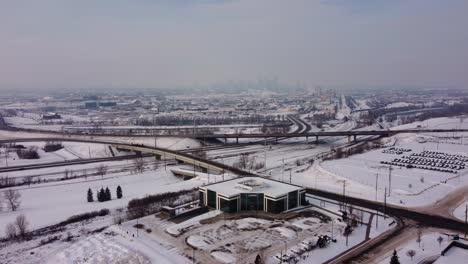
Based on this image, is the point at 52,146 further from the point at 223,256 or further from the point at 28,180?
the point at 223,256

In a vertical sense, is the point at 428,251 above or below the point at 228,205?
below

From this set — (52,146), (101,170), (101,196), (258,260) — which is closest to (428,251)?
(258,260)

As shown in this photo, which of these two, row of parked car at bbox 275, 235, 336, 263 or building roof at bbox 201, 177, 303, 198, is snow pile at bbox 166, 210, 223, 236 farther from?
row of parked car at bbox 275, 235, 336, 263

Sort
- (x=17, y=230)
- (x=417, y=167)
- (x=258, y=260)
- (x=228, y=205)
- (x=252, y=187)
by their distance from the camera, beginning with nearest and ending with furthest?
(x=258, y=260) → (x=17, y=230) → (x=228, y=205) → (x=252, y=187) → (x=417, y=167)

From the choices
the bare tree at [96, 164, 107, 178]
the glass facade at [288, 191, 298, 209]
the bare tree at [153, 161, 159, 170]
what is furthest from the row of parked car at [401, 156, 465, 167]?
the bare tree at [96, 164, 107, 178]

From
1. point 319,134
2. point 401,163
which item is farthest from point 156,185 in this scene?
point 319,134

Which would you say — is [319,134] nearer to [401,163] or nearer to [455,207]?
[401,163]
